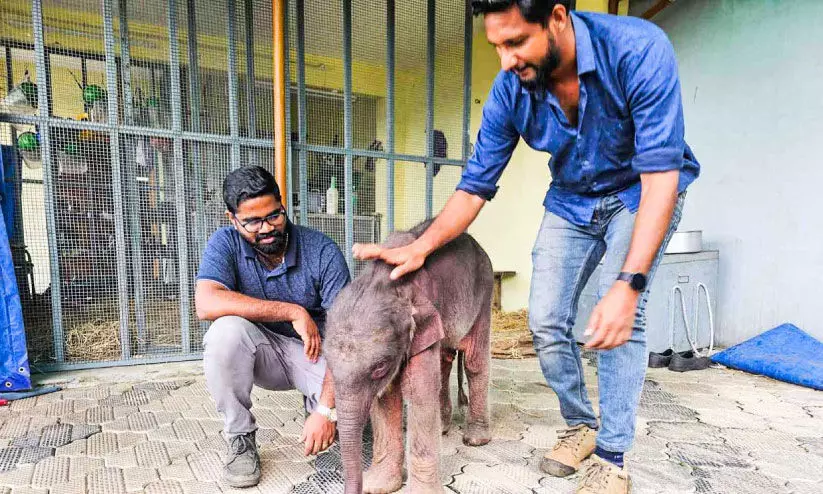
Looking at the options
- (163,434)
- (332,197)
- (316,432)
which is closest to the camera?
(316,432)

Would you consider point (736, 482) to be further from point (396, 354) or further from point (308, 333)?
point (308, 333)

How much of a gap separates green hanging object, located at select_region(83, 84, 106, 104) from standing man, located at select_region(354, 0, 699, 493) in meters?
3.72

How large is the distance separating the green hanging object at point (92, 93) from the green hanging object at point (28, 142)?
616 mm

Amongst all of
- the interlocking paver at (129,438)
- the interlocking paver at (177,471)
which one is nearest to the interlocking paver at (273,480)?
the interlocking paver at (177,471)

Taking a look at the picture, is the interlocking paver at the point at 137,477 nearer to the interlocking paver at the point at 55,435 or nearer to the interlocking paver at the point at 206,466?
the interlocking paver at the point at 206,466

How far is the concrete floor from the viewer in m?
2.08

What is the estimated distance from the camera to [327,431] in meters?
1.92

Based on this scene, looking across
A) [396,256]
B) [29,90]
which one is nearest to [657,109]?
[396,256]

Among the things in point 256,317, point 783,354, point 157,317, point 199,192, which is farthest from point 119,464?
point 783,354

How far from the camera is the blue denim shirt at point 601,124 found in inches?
60.2

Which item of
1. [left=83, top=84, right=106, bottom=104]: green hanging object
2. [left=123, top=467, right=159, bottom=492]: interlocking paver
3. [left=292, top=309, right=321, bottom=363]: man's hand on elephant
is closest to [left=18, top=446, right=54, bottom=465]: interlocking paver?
[left=123, top=467, right=159, bottom=492]: interlocking paver

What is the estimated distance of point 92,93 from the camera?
13.9ft

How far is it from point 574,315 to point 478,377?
582 mm

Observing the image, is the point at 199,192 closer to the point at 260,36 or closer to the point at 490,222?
the point at 260,36
